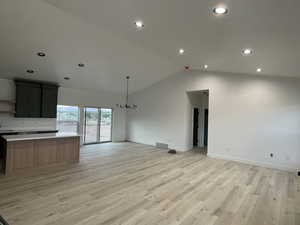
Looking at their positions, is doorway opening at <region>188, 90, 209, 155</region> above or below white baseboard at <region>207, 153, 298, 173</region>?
above

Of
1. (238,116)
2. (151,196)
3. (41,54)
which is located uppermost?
(41,54)

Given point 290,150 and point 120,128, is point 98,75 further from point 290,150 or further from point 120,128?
point 290,150

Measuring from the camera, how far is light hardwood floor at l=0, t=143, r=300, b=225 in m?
2.61

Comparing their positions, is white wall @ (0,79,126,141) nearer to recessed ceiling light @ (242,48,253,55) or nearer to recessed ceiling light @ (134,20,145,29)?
recessed ceiling light @ (134,20,145,29)

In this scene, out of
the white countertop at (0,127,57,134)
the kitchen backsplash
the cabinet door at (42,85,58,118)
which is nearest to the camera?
A: the white countertop at (0,127,57,134)

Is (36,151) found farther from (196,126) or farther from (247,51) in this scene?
(196,126)

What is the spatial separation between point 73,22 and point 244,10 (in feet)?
10.4

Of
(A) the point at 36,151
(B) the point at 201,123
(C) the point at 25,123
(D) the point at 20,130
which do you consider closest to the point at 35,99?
(C) the point at 25,123

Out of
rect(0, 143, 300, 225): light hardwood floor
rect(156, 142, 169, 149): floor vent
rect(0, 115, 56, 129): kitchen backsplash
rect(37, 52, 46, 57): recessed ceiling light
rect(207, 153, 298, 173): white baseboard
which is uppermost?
rect(37, 52, 46, 57): recessed ceiling light

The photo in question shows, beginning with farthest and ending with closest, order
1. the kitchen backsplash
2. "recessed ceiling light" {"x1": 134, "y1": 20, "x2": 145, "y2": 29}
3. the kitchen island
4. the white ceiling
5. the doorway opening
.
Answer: the doorway opening < the kitchen backsplash < the kitchen island < "recessed ceiling light" {"x1": 134, "y1": 20, "x2": 145, "y2": 29} < the white ceiling

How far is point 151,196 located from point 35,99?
558 cm

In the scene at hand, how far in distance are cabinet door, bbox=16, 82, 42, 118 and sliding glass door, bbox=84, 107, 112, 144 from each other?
2.26 m

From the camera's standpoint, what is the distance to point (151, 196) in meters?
3.31

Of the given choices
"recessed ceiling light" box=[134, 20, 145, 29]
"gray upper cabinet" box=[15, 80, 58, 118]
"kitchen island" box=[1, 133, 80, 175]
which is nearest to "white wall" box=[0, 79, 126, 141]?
"gray upper cabinet" box=[15, 80, 58, 118]
